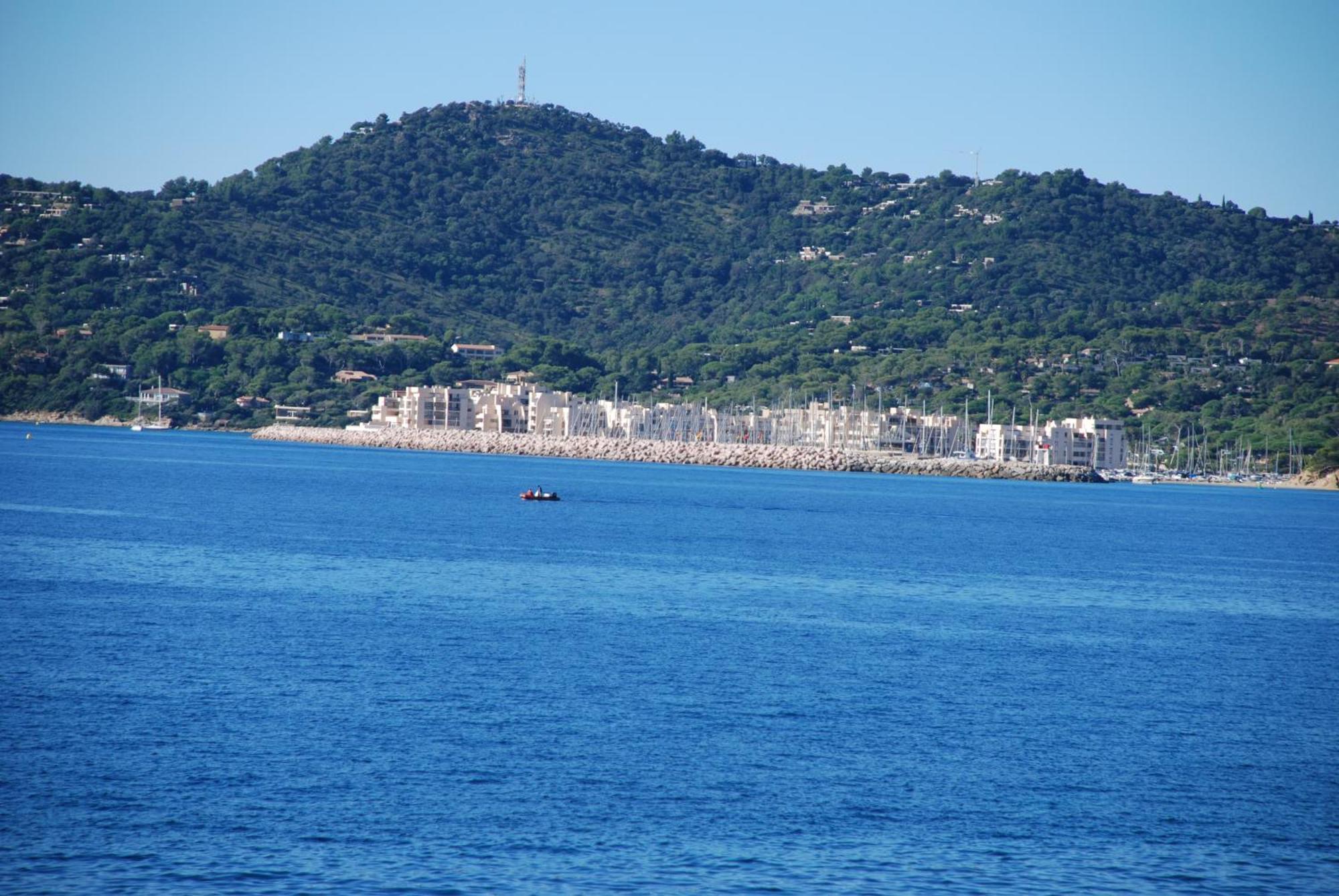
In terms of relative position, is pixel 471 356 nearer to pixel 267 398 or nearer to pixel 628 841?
pixel 267 398

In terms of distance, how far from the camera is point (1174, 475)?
124 m

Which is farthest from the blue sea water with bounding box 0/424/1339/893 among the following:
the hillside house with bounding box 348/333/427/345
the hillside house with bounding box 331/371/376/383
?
the hillside house with bounding box 348/333/427/345

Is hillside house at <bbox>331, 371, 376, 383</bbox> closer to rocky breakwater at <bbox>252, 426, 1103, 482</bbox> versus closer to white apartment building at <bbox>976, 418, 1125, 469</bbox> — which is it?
rocky breakwater at <bbox>252, 426, 1103, 482</bbox>

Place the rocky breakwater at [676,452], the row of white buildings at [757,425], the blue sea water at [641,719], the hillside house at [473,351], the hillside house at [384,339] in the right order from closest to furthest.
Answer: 1. the blue sea water at [641,719]
2. the rocky breakwater at [676,452]
3. the row of white buildings at [757,425]
4. the hillside house at [384,339]
5. the hillside house at [473,351]

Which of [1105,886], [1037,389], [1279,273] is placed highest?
[1279,273]

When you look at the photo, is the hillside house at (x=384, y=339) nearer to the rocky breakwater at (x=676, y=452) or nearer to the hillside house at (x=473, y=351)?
the hillside house at (x=473, y=351)

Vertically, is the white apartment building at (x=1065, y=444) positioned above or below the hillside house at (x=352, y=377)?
below

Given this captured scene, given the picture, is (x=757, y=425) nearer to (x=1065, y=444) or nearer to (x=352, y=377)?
(x=1065, y=444)

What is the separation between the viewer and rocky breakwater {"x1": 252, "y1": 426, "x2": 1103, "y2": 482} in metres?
119

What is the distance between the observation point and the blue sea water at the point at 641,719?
14164 millimetres

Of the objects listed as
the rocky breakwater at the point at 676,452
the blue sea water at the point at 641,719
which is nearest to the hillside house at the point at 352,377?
the rocky breakwater at the point at 676,452

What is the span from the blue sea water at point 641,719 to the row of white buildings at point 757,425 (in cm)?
8172

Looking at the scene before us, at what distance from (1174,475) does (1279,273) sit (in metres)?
89.5

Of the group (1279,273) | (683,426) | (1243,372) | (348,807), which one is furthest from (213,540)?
(1279,273)
